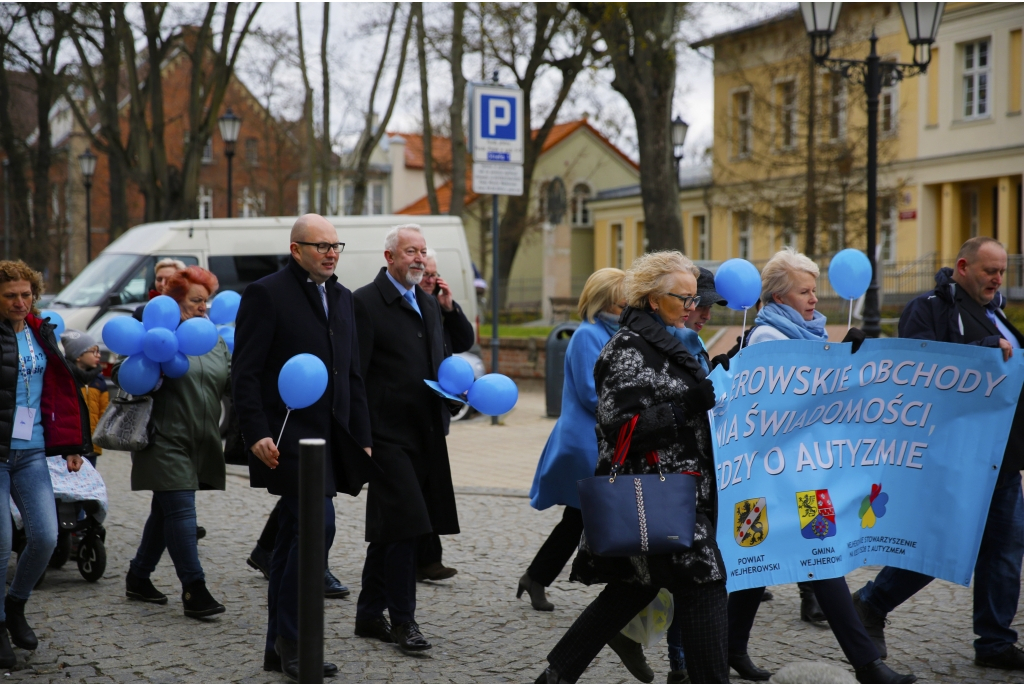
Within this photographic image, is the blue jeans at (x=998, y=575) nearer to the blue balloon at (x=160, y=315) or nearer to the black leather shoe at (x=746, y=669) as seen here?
the black leather shoe at (x=746, y=669)

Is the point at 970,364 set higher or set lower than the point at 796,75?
lower

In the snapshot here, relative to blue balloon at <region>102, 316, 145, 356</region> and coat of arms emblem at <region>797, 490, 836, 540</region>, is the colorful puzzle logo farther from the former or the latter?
blue balloon at <region>102, 316, 145, 356</region>

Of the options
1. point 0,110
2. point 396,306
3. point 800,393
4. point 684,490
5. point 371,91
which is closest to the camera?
point 684,490

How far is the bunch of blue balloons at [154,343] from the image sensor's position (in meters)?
5.39

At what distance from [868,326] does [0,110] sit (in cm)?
2690

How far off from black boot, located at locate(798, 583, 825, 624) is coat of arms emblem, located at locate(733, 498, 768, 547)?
3.76 ft

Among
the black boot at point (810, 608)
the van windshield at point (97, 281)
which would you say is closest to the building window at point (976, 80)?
the van windshield at point (97, 281)

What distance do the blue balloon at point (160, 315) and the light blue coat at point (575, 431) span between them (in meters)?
2.08

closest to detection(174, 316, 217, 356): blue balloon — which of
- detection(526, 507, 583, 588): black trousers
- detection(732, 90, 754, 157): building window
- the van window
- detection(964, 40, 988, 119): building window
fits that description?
detection(526, 507, 583, 588): black trousers

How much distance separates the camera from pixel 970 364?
15.4ft

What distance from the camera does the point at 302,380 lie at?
14.2 ft

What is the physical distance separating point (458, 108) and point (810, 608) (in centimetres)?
1778

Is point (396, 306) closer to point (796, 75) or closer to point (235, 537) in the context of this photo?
point (235, 537)

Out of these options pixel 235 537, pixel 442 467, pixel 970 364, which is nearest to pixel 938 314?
pixel 970 364
